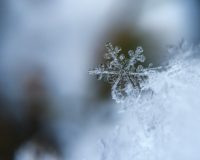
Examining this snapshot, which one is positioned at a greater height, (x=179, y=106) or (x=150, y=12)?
(x=150, y=12)

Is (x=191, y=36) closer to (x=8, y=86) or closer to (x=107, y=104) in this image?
(x=107, y=104)

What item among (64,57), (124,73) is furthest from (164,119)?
(64,57)

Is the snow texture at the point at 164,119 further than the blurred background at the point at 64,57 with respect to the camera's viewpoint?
No

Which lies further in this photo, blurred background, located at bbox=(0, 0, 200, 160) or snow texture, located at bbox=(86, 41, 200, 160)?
blurred background, located at bbox=(0, 0, 200, 160)

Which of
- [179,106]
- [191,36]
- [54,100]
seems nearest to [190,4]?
[191,36]
